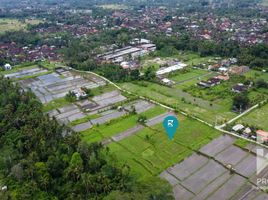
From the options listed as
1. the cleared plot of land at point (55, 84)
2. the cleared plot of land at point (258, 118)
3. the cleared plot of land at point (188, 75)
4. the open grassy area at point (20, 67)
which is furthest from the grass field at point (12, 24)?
the cleared plot of land at point (258, 118)

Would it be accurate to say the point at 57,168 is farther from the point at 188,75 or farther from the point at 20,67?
the point at 20,67

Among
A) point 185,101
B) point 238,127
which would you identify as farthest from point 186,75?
point 238,127

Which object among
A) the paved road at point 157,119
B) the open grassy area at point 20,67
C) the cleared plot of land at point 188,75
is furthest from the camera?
the open grassy area at point 20,67

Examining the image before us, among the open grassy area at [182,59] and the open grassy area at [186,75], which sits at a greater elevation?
the open grassy area at [186,75]

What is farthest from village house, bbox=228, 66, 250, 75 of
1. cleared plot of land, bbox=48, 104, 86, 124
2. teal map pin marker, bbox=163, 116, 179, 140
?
cleared plot of land, bbox=48, 104, 86, 124

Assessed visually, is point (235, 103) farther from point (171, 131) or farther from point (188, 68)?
point (188, 68)

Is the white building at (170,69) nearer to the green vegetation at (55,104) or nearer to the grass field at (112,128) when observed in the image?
the grass field at (112,128)

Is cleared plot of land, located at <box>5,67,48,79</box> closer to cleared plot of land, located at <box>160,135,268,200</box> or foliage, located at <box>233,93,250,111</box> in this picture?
foliage, located at <box>233,93,250,111</box>

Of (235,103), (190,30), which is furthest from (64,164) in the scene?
(190,30)
